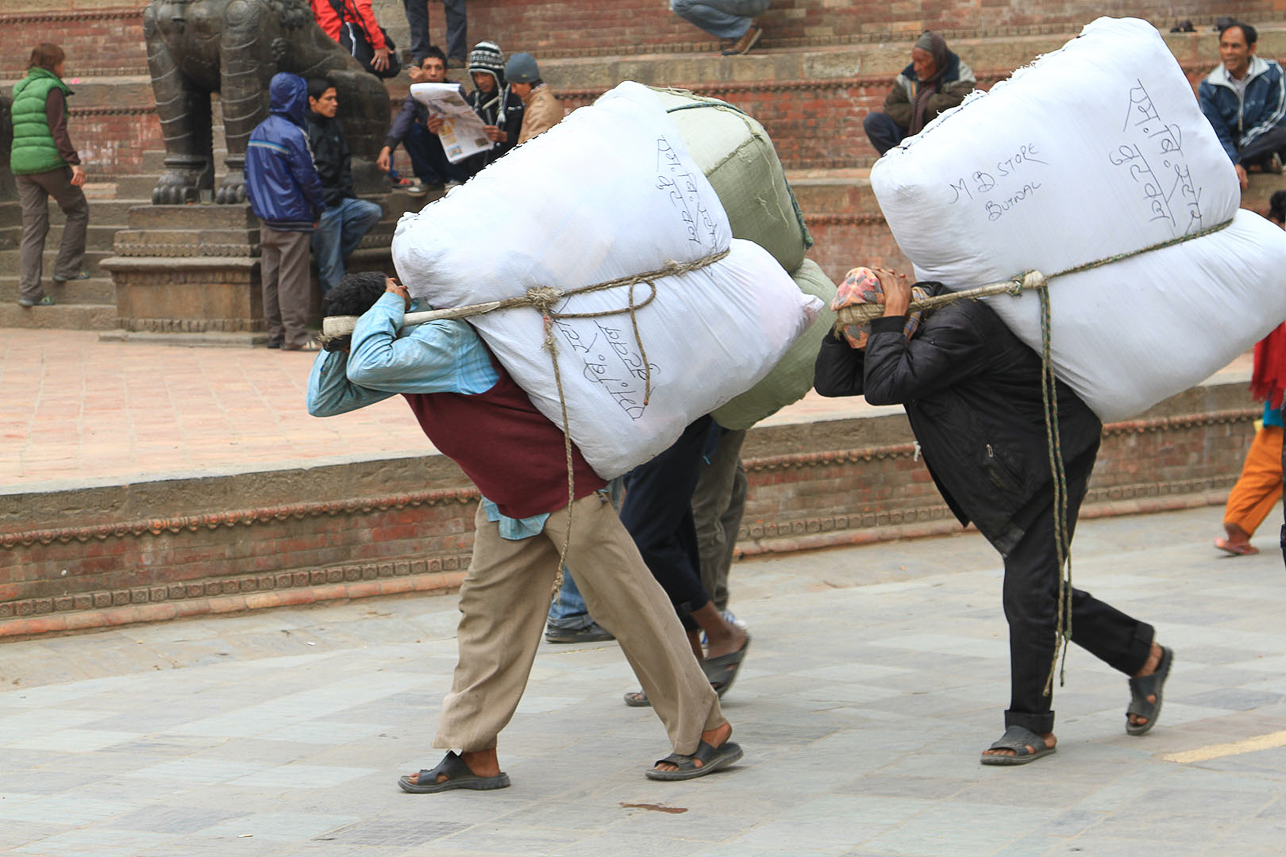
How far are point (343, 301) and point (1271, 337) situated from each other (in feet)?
14.3

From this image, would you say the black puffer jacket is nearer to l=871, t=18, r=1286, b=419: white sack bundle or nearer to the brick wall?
l=871, t=18, r=1286, b=419: white sack bundle

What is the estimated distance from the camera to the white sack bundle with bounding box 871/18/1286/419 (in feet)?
14.5

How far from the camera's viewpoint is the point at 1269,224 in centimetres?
470

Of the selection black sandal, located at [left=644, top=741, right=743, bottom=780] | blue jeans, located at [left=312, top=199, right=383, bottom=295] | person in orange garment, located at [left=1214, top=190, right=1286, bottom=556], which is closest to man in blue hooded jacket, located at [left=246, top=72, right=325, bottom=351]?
blue jeans, located at [left=312, top=199, right=383, bottom=295]

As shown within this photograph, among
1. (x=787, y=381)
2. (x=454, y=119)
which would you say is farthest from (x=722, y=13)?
(x=787, y=381)

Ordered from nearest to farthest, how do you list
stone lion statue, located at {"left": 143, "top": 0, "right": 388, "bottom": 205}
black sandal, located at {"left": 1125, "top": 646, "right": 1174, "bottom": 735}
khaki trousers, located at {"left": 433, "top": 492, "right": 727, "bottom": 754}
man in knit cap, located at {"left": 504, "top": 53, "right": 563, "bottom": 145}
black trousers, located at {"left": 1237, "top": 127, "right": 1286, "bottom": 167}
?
1. khaki trousers, located at {"left": 433, "top": 492, "right": 727, "bottom": 754}
2. black sandal, located at {"left": 1125, "top": 646, "right": 1174, "bottom": 735}
3. man in knit cap, located at {"left": 504, "top": 53, "right": 563, "bottom": 145}
4. black trousers, located at {"left": 1237, "top": 127, "right": 1286, "bottom": 167}
5. stone lion statue, located at {"left": 143, "top": 0, "right": 388, "bottom": 205}

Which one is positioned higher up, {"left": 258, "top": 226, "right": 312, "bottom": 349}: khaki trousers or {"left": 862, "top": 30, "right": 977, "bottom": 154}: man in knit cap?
{"left": 862, "top": 30, "right": 977, "bottom": 154}: man in knit cap

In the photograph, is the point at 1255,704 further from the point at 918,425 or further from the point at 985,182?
the point at 985,182

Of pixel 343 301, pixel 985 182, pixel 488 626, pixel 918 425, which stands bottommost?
pixel 488 626

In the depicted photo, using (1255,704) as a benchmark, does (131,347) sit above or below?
below

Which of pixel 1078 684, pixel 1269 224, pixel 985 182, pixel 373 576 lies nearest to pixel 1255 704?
pixel 1078 684

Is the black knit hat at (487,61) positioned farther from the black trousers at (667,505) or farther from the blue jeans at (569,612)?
the black trousers at (667,505)

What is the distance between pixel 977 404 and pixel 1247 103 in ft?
27.1

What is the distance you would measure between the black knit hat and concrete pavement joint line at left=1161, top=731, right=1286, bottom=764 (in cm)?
906
